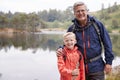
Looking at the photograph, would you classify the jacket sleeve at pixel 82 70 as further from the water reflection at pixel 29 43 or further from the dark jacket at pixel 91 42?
the water reflection at pixel 29 43

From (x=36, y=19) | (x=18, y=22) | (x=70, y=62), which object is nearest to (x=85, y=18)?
(x=70, y=62)

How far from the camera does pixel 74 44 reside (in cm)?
544

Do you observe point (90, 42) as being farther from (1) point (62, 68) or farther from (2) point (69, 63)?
(1) point (62, 68)

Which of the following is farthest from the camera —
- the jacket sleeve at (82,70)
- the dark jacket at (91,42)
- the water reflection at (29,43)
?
the water reflection at (29,43)

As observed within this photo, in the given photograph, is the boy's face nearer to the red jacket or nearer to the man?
the red jacket

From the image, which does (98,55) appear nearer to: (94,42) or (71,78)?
(94,42)

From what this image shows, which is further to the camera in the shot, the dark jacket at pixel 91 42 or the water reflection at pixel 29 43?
the water reflection at pixel 29 43

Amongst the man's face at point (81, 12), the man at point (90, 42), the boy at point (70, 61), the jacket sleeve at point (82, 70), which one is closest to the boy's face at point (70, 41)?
the boy at point (70, 61)

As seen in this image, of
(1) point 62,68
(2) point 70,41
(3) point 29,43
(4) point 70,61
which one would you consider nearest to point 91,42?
(2) point 70,41

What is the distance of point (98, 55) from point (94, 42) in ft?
0.85

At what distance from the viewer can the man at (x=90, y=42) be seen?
5.44 meters

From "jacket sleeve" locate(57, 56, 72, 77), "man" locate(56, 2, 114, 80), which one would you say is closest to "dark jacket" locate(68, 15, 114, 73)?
"man" locate(56, 2, 114, 80)

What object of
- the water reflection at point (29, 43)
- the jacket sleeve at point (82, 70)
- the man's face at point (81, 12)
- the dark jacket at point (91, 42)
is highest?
the man's face at point (81, 12)

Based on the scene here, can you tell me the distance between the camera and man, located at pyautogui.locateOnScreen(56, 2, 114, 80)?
5441 millimetres
